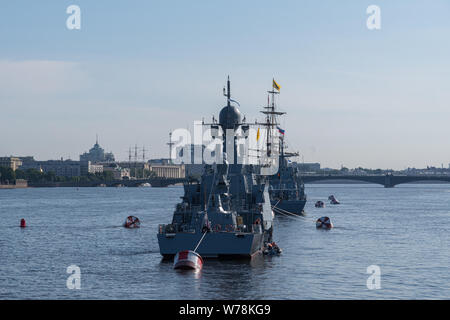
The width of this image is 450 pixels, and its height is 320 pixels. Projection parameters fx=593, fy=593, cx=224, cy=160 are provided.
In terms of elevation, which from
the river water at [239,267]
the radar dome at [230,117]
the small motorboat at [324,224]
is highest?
the radar dome at [230,117]

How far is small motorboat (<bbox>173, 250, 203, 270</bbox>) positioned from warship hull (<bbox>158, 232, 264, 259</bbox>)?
1835mm

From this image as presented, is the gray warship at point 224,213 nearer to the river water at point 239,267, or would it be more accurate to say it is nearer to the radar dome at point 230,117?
the radar dome at point 230,117

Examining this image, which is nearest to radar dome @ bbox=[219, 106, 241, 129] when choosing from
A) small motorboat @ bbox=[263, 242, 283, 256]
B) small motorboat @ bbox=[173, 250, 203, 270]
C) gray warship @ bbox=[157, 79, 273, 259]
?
gray warship @ bbox=[157, 79, 273, 259]

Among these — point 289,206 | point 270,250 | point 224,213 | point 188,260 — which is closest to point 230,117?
point 224,213

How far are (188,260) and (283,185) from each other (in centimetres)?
6909

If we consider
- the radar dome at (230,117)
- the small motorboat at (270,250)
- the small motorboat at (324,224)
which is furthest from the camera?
the small motorboat at (324,224)

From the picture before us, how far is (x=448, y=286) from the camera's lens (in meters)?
38.2

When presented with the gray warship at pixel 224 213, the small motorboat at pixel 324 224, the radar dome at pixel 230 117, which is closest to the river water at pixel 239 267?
the small motorboat at pixel 324 224

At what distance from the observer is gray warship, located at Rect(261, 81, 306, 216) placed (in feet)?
337

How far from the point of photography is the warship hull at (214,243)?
43.5 metres

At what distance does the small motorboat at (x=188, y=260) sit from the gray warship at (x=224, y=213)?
6.61 ft

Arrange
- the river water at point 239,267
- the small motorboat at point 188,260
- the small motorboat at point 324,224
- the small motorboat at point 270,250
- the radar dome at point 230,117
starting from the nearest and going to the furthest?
Answer: the river water at point 239,267, the small motorboat at point 188,260, the small motorboat at point 270,250, the radar dome at point 230,117, the small motorboat at point 324,224

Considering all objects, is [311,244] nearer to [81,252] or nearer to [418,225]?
[81,252]

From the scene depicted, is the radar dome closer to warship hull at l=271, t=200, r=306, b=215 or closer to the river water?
the river water
